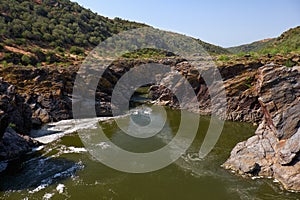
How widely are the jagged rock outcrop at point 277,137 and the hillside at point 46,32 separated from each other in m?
39.9

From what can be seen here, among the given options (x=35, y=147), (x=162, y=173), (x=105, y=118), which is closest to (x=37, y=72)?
(x=105, y=118)

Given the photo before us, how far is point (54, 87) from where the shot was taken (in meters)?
36.6

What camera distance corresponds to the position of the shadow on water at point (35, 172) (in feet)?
58.8

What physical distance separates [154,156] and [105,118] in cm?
1420

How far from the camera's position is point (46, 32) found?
7250 centimetres

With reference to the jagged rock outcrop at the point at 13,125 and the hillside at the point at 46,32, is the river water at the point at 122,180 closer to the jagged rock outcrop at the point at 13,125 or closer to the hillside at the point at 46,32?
the jagged rock outcrop at the point at 13,125

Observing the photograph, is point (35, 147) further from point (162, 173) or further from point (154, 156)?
point (162, 173)

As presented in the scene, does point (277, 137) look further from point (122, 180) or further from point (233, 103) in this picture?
point (233, 103)

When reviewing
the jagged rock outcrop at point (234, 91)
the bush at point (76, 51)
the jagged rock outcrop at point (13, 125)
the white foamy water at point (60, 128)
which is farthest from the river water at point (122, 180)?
the bush at point (76, 51)

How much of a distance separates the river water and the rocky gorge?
4.78 feet

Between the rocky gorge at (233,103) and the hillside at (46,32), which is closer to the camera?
the rocky gorge at (233,103)

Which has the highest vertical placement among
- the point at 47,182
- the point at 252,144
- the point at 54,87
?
the point at 54,87

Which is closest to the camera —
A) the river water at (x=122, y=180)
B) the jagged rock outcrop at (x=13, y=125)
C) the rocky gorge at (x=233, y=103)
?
the river water at (x=122, y=180)

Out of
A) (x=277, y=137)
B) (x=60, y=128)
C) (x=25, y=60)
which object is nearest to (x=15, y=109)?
(x=60, y=128)
